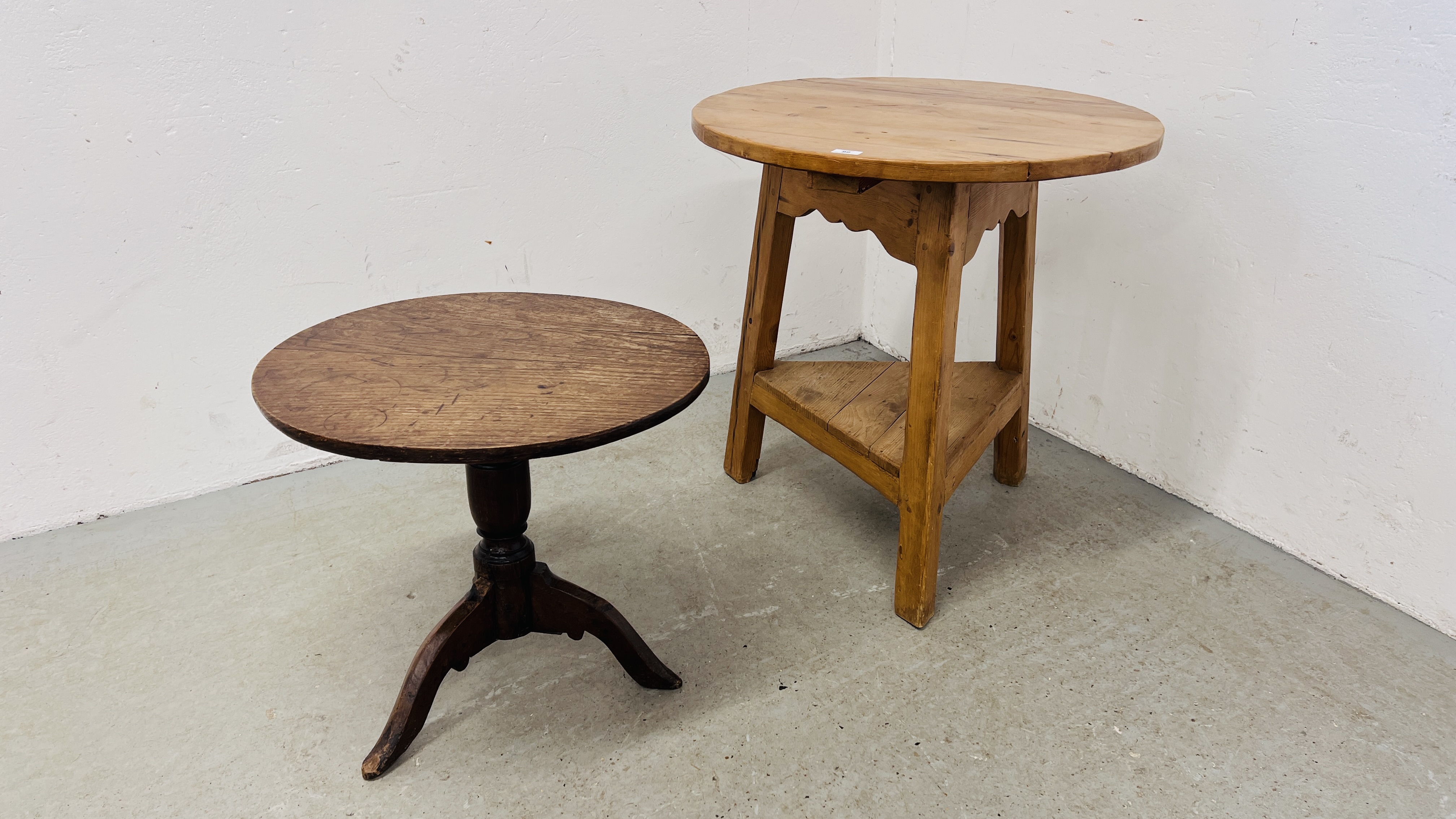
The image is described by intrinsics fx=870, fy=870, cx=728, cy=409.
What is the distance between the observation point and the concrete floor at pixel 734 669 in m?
1.45

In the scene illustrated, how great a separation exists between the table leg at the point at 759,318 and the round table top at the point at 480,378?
1.72ft

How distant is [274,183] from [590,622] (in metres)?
1.44

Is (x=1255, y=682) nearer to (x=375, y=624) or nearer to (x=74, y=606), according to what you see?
(x=375, y=624)

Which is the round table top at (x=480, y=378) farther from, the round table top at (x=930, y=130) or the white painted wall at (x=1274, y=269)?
the white painted wall at (x=1274, y=269)

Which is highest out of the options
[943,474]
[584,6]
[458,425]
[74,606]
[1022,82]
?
[584,6]

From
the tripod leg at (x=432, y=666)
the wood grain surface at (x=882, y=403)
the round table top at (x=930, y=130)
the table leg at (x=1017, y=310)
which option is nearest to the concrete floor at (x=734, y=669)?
the tripod leg at (x=432, y=666)

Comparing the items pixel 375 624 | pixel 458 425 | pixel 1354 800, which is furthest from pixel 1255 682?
pixel 375 624

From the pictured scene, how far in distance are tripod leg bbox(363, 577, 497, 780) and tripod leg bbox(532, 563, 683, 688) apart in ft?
0.30

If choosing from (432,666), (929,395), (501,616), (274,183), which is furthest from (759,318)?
(274,183)

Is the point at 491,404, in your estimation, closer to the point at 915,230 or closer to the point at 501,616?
the point at 501,616

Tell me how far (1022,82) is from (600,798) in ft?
7.11

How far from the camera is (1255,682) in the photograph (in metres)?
1.66

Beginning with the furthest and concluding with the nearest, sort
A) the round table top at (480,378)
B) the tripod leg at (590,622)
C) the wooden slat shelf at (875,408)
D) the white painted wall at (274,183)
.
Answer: the white painted wall at (274,183)
the wooden slat shelf at (875,408)
the tripod leg at (590,622)
the round table top at (480,378)

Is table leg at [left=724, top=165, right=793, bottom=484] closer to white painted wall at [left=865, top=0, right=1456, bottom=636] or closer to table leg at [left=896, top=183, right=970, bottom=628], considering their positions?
table leg at [left=896, top=183, right=970, bottom=628]
